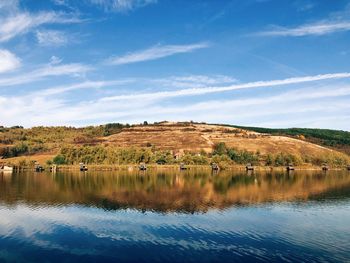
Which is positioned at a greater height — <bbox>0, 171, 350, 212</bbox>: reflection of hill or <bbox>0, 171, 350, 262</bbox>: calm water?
<bbox>0, 171, 350, 212</bbox>: reflection of hill

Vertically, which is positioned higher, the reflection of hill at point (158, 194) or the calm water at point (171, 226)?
the reflection of hill at point (158, 194)

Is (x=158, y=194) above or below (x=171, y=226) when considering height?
above

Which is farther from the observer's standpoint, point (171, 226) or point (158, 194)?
point (158, 194)

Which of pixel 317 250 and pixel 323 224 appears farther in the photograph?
pixel 323 224

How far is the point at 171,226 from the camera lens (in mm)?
65062

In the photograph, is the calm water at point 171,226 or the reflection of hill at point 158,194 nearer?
the calm water at point 171,226

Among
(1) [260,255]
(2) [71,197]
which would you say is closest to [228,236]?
(1) [260,255]

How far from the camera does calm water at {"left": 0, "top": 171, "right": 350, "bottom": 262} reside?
49.4m

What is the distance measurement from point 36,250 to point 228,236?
27063mm

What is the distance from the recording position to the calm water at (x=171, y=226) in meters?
49.4

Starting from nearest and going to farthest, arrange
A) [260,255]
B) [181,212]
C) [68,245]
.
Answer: [260,255] < [68,245] < [181,212]

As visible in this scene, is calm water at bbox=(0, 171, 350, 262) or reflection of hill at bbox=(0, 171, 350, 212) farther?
reflection of hill at bbox=(0, 171, 350, 212)

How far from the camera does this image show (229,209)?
273 feet

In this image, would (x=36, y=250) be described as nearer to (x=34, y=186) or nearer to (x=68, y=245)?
(x=68, y=245)
